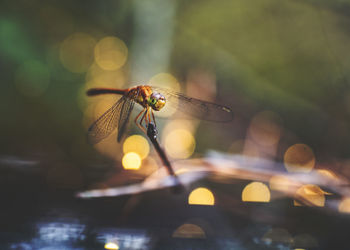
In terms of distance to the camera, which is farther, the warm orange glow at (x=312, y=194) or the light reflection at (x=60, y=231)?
the warm orange glow at (x=312, y=194)

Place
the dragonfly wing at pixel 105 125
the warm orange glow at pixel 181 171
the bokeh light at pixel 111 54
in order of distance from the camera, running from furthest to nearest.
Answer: the bokeh light at pixel 111 54, the dragonfly wing at pixel 105 125, the warm orange glow at pixel 181 171

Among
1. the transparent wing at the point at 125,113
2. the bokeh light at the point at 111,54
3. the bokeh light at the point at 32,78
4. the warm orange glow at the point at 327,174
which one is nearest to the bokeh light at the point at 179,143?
the bokeh light at the point at 111,54

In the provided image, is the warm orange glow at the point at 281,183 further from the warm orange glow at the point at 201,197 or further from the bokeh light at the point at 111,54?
the bokeh light at the point at 111,54

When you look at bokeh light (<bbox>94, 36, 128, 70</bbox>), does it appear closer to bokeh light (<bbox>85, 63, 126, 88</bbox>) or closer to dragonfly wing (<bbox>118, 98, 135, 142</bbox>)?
bokeh light (<bbox>85, 63, 126, 88</bbox>)

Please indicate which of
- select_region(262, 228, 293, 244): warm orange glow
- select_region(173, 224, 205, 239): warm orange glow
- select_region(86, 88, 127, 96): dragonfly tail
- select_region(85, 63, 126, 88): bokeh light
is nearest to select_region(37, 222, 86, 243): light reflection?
select_region(173, 224, 205, 239): warm orange glow

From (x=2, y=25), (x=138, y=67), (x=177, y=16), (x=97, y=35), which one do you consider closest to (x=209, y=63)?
(x=177, y=16)

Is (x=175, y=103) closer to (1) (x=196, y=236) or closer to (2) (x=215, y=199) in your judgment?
(2) (x=215, y=199)

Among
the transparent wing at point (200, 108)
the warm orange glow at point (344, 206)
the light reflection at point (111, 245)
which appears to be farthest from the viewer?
the transparent wing at point (200, 108)

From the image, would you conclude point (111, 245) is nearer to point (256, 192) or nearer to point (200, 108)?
point (256, 192)
